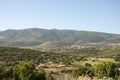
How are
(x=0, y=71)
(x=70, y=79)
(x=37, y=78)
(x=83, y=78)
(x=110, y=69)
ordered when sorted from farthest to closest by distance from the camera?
(x=110, y=69)
(x=37, y=78)
(x=0, y=71)
(x=70, y=79)
(x=83, y=78)

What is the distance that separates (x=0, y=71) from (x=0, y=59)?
3452 inches

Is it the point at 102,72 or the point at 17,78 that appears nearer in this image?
the point at 17,78

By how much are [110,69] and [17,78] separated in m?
32.5

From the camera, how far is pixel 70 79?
12.8m

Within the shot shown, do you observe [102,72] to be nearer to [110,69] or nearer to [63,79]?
[110,69]

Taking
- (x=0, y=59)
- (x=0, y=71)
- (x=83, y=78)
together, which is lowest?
(x=0, y=59)

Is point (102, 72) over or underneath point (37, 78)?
underneath

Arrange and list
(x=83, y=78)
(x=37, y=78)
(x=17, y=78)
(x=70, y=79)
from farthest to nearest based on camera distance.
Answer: (x=37, y=78) < (x=17, y=78) < (x=70, y=79) < (x=83, y=78)

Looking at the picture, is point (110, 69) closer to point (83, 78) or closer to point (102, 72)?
point (102, 72)

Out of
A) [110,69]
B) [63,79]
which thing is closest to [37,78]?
[63,79]

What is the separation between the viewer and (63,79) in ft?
42.7

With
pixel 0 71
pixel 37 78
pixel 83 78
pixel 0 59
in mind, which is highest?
pixel 83 78

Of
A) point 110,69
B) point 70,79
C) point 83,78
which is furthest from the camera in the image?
point 110,69

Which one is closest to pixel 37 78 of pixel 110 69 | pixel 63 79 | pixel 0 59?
pixel 63 79
